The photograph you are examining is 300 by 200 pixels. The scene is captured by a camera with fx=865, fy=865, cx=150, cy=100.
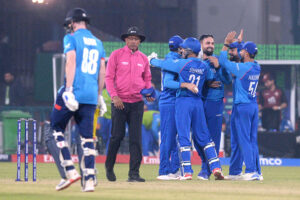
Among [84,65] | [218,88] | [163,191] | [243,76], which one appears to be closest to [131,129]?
[218,88]

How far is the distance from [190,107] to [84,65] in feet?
9.34

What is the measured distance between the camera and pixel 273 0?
24203 mm

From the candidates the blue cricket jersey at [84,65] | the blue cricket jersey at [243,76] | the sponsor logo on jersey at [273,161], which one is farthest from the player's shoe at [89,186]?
the sponsor logo on jersey at [273,161]

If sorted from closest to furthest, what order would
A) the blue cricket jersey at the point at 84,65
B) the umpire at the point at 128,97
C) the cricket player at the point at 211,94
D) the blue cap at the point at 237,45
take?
1. the blue cricket jersey at the point at 84,65
2. the umpire at the point at 128,97
3. the cricket player at the point at 211,94
4. the blue cap at the point at 237,45

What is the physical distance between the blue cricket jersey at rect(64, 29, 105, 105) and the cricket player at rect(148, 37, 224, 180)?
8.29ft

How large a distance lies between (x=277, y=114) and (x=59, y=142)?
12.5 metres

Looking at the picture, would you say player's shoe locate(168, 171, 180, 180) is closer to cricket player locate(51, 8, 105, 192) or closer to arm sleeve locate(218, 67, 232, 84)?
arm sleeve locate(218, 67, 232, 84)

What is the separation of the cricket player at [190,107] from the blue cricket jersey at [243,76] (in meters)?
0.50

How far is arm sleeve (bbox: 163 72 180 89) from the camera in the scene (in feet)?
42.0

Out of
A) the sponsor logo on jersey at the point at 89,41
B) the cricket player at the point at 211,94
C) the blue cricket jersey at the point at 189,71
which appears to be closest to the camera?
the sponsor logo on jersey at the point at 89,41

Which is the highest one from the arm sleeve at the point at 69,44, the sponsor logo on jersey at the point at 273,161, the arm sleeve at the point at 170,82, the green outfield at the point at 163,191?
the arm sleeve at the point at 69,44

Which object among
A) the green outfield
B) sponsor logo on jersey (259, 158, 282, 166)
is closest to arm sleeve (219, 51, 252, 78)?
the green outfield

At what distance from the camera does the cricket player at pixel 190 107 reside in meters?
12.8

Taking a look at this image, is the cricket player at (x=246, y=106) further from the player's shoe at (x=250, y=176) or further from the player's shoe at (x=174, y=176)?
the player's shoe at (x=174, y=176)
